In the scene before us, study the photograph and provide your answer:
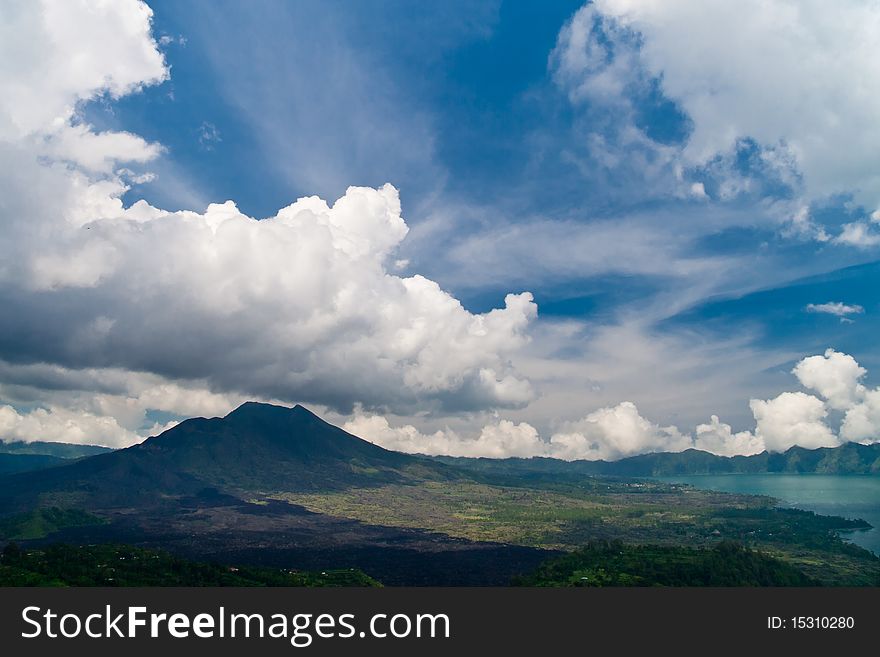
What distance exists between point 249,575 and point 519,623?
388 feet

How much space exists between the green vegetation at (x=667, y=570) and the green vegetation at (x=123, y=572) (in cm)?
5699

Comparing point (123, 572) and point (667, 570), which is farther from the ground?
point (123, 572)

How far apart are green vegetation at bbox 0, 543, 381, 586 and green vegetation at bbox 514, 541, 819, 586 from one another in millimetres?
56991

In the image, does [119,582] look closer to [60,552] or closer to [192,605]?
[60,552]

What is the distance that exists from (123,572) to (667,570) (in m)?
142

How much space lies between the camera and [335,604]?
179 ft

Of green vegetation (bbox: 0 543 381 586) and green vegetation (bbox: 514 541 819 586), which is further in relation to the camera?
green vegetation (bbox: 514 541 819 586)

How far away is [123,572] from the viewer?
139250 millimetres

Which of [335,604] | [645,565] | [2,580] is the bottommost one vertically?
[645,565]

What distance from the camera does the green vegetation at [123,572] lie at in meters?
126

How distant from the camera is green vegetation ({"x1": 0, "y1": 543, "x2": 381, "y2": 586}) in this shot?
12581 cm

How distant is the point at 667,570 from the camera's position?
530 feet

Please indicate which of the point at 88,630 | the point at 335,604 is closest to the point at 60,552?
the point at 88,630

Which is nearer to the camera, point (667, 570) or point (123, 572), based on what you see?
point (123, 572)
